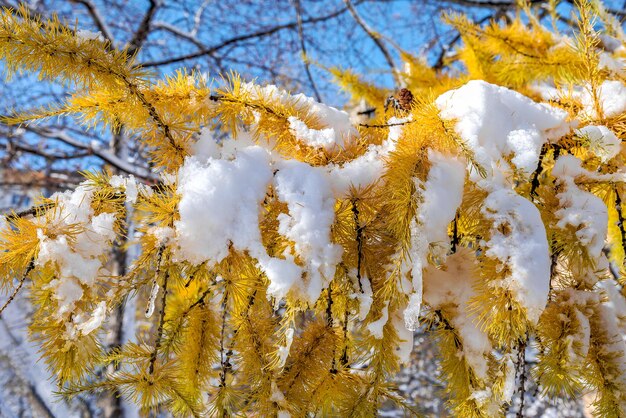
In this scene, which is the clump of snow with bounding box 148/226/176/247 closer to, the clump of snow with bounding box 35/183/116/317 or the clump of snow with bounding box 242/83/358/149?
the clump of snow with bounding box 35/183/116/317

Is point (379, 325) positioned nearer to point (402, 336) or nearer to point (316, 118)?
point (402, 336)

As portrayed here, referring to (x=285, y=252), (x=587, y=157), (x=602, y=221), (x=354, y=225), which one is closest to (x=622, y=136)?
(x=587, y=157)

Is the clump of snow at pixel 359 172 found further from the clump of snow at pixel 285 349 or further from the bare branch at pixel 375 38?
the bare branch at pixel 375 38

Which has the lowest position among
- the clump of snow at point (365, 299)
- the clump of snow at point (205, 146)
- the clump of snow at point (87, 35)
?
the clump of snow at point (365, 299)

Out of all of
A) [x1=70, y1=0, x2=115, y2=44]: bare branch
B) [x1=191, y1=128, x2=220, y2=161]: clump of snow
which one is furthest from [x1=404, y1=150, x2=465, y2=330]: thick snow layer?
[x1=70, y1=0, x2=115, y2=44]: bare branch

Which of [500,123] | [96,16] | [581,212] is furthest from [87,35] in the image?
[96,16]

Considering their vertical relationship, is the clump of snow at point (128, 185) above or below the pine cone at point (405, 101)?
below

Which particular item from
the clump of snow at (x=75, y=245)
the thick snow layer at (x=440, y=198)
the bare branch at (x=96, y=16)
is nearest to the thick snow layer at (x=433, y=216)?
the thick snow layer at (x=440, y=198)
